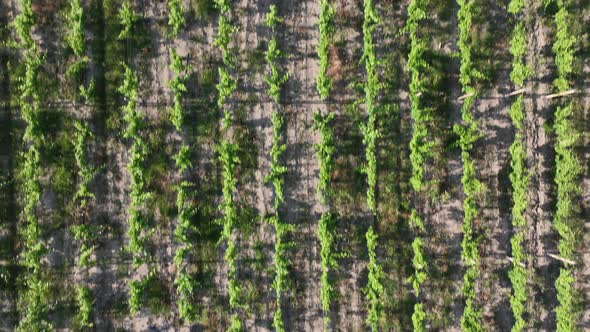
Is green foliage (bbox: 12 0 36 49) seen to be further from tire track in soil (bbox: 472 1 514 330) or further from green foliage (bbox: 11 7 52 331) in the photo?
tire track in soil (bbox: 472 1 514 330)

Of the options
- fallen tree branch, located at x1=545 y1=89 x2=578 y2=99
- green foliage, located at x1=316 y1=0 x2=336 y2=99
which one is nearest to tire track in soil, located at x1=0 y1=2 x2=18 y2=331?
green foliage, located at x1=316 y1=0 x2=336 y2=99

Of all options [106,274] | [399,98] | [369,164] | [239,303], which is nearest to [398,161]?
[369,164]

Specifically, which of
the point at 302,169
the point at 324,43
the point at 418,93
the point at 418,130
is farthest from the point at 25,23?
the point at 418,130

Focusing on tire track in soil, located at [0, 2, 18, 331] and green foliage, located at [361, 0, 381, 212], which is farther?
green foliage, located at [361, 0, 381, 212]

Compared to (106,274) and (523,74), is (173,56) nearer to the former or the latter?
(106,274)

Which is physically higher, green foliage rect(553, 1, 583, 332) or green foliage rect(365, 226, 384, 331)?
green foliage rect(553, 1, 583, 332)

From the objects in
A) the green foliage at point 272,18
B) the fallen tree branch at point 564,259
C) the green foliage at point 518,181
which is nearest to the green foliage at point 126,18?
the green foliage at point 272,18

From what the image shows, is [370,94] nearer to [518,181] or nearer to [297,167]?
[297,167]

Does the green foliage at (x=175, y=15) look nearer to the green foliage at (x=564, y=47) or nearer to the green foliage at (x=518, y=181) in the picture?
the green foliage at (x=518, y=181)
